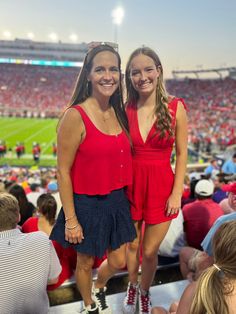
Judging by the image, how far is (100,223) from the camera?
75.6 inches

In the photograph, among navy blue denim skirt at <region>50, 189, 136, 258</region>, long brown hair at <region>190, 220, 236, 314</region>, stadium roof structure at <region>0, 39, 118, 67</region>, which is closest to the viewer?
long brown hair at <region>190, 220, 236, 314</region>

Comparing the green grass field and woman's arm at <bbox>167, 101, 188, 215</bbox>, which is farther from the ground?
woman's arm at <bbox>167, 101, 188, 215</bbox>

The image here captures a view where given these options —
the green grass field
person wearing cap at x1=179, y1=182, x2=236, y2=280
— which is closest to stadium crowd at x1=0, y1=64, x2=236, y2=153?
the green grass field

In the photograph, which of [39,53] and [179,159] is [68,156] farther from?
[39,53]

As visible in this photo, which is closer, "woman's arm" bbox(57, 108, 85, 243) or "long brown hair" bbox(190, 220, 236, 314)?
"long brown hair" bbox(190, 220, 236, 314)

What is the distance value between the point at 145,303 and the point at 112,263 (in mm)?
404

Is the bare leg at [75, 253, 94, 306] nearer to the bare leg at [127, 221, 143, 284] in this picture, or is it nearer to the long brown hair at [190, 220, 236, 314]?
the bare leg at [127, 221, 143, 284]

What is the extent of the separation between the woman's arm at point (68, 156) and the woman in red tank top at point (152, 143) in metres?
0.39

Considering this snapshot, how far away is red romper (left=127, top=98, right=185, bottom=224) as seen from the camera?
200cm

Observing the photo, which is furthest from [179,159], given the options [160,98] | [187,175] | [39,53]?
[39,53]

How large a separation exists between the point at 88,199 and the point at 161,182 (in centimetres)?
47

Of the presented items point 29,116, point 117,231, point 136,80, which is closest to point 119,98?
point 136,80

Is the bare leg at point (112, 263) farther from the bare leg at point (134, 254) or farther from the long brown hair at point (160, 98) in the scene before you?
the long brown hair at point (160, 98)

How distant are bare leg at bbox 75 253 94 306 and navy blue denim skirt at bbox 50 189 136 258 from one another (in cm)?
9
